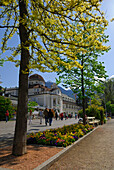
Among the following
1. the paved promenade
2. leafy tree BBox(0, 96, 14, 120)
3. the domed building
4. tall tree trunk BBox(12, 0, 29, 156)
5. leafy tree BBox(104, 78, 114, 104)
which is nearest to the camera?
tall tree trunk BBox(12, 0, 29, 156)

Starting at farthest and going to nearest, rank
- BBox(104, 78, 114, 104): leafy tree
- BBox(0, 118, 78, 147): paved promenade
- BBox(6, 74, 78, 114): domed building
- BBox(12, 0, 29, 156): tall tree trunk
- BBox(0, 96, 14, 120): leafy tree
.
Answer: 1. BBox(104, 78, 114, 104): leafy tree
2. BBox(6, 74, 78, 114): domed building
3. BBox(0, 96, 14, 120): leafy tree
4. BBox(0, 118, 78, 147): paved promenade
5. BBox(12, 0, 29, 156): tall tree trunk

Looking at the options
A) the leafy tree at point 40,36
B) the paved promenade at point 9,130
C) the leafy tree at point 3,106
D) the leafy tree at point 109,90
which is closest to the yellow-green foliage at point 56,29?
the leafy tree at point 40,36

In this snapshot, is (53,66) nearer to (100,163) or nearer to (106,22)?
(106,22)

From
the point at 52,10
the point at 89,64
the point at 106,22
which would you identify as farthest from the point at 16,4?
the point at 89,64

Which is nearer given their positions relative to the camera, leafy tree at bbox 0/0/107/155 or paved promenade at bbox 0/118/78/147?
leafy tree at bbox 0/0/107/155

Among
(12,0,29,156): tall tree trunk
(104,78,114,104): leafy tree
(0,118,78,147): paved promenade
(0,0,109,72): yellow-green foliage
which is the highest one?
(104,78,114,104): leafy tree

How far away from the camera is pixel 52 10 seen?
5332 millimetres

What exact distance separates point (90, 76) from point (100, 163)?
353 inches

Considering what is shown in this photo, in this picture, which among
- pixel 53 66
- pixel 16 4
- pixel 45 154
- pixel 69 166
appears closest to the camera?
pixel 69 166

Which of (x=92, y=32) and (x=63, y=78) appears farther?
(x=63, y=78)

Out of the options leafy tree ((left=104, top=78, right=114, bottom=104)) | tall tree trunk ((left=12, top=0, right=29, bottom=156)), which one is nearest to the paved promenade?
tall tree trunk ((left=12, top=0, right=29, bottom=156))

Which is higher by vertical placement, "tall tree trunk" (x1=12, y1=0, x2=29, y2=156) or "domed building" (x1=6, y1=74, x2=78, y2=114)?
"domed building" (x1=6, y1=74, x2=78, y2=114)

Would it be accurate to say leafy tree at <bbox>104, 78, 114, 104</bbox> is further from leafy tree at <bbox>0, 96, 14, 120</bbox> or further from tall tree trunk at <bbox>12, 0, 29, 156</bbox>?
tall tree trunk at <bbox>12, 0, 29, 156</bbox>

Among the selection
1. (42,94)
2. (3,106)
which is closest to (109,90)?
(42,94)
